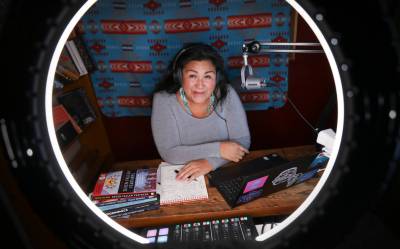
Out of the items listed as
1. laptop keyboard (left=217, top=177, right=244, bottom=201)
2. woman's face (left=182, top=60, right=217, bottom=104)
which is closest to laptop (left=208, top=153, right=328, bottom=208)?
laptop keyboard (left=217, top=177, right=244, bottom=201)

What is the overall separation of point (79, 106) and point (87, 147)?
0.92 ft

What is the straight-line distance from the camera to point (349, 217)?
0.50 m

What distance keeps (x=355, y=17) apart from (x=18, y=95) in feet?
1.68

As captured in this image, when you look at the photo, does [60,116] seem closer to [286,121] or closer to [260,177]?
[260,177]

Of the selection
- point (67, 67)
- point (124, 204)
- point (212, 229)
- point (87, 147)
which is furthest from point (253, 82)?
point (87, 147)

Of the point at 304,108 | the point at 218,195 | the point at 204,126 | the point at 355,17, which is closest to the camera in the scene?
the point at 355,17

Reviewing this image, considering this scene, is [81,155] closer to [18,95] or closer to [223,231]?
[223,231]

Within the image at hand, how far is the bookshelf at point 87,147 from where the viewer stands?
1639 millimetres

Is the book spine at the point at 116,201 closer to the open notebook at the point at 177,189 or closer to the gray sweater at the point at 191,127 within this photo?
the open notebook at the point at 177,189

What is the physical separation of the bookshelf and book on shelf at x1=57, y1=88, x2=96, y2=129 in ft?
0.07

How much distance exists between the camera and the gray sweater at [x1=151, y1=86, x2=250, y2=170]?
175 cm

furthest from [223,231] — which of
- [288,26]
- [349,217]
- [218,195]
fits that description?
[288,26]

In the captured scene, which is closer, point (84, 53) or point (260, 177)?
point (260, 177)

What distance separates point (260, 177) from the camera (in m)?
1.11
